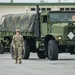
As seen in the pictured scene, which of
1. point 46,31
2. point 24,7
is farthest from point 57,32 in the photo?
point 24,7

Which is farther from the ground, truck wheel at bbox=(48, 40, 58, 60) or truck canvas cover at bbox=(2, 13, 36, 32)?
truck canvas cover at bbox=(2, 13, 36, 32)

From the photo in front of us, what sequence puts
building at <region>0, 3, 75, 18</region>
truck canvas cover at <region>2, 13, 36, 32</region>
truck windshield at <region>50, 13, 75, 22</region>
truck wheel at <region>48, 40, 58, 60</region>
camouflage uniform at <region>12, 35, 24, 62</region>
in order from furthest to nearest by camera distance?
building at <region>0, 3, 75, 18</region> → truck canvas cover at <region>2, 13, 36, 32</region> → truck windshield at <region>50, 13, 75, 22</region> → truck wheel at <region>48, 40, 58, 60</region> → camouflage uniform at <region>12, 35, 24, 62</region>

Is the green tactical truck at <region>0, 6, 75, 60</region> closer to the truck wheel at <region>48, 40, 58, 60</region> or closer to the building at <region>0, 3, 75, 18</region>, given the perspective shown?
the truck wheel at <region>48, 40, 58, 60</region>

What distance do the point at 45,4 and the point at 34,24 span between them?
3127 centimetres

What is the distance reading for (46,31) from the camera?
25453 millimetres

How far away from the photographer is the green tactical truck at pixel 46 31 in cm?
2392

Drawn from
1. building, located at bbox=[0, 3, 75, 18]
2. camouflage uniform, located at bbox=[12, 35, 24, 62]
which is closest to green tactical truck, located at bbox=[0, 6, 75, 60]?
camouflage uniform, located at bbox=[12, 35, 24, 62]

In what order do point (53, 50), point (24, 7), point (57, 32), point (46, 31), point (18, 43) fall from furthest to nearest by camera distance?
point (24, 7) → point (46, 31) → point (57, 32) → point (53, 50) → point (18, 43)

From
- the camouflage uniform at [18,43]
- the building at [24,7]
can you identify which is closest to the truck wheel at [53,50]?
the camouflage uniform at [18,43]

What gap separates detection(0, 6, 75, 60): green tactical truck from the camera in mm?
23922

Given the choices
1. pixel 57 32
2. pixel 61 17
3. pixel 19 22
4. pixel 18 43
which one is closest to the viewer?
pixel 18 43

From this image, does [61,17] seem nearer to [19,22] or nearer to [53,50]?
[53,50]

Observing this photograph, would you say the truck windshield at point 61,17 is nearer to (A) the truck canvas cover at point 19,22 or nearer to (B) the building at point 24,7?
(A) the truck canvas cover at point 19,22

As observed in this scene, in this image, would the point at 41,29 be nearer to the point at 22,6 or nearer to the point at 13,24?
the point at 13,24
